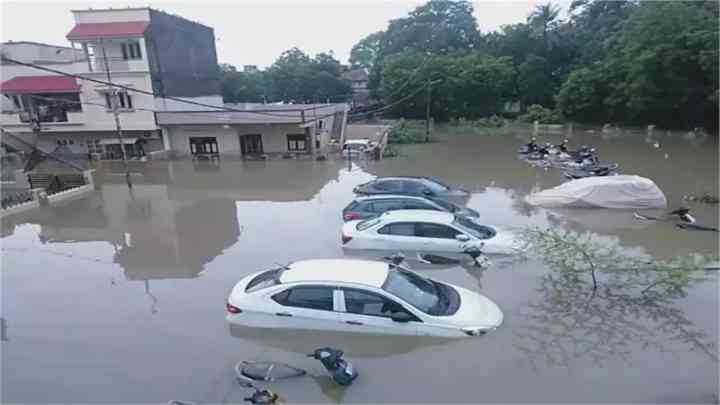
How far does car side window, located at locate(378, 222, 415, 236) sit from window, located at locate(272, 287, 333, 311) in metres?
3.63

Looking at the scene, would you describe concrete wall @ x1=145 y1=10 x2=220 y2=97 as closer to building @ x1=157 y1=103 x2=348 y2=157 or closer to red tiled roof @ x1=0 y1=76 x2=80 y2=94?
building @ x1=157 y1=103 x2=348 y2=157

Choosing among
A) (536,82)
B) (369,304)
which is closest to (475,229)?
(369,304)

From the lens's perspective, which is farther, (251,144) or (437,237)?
(251,144)

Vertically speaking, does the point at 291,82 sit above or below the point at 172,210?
above

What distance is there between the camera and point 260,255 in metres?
10.6

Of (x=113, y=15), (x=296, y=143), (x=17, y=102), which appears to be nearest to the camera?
(x=113, y=15)

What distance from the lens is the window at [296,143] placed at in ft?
86.8

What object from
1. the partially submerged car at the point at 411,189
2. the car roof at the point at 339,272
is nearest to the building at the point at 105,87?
the partially submerged car at the point at 411,189

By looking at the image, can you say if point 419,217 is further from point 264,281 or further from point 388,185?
point 388,185

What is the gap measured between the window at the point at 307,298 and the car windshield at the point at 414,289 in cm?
91

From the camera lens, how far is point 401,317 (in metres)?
6.34

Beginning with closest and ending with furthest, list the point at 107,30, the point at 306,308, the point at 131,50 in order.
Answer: the point at 306,308 → the point at 107,30 → the point at 131,50

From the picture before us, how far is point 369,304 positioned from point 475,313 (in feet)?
5.91

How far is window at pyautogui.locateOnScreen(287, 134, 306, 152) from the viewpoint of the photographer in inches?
1042
